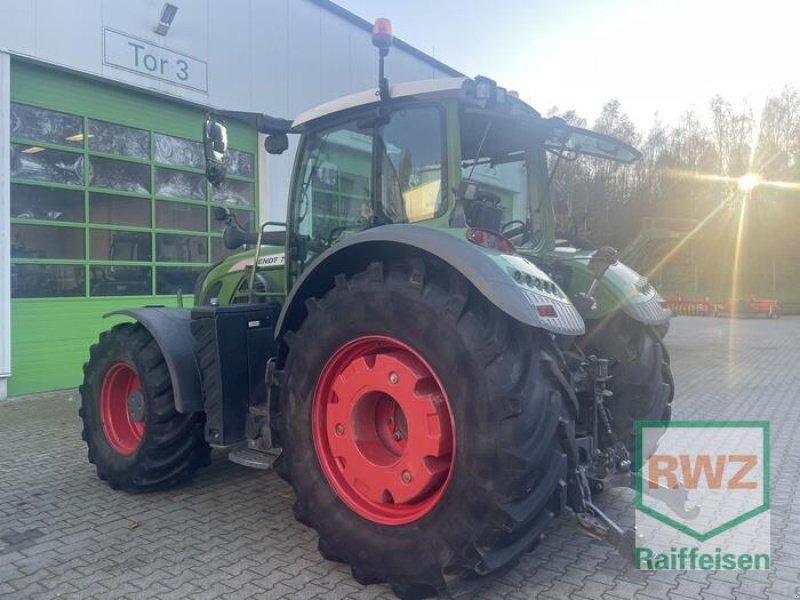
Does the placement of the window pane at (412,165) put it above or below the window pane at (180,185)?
below

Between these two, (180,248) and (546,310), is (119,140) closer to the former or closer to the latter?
(180,248)

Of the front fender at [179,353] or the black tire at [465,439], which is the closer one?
the black tire at [465,439]

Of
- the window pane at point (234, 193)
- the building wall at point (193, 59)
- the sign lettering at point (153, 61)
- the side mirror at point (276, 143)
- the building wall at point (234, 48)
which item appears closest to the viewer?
the side mirror at point (276, 143)

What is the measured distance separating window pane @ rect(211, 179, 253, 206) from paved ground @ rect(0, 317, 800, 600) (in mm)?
5257

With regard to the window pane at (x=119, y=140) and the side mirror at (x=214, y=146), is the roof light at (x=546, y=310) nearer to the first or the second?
the side mirror at (x=214, y=146)

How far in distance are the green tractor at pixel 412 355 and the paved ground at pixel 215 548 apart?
23 cm

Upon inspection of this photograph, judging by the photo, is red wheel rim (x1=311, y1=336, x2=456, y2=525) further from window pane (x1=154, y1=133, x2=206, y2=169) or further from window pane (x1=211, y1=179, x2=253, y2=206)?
window pane (x1=211, y1=179, x2=253, y2=206)

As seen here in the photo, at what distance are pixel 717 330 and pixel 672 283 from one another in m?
13.7

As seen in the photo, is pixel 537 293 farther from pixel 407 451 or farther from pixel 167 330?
pixel 167 330

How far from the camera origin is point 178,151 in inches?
367

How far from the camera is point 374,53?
12117 millimetres

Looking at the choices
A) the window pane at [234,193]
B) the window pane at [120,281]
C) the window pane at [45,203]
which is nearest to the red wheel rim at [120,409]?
the window pane at [45,203]

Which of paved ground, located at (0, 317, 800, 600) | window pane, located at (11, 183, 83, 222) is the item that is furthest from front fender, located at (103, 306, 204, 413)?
window pane, located at (11, 183, 83, 222)

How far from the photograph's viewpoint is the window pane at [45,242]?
758 centimetres
